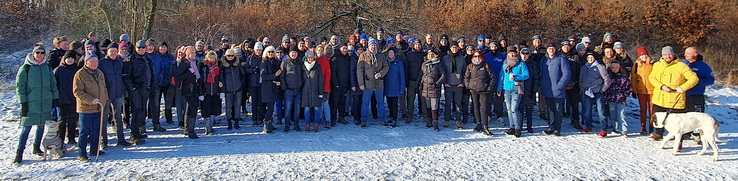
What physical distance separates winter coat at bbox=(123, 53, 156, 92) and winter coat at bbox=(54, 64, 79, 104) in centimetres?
68

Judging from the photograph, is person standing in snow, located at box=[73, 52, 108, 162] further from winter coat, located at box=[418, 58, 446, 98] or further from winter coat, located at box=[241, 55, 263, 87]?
winter coat, located at box=[418, 58, 446, 98]

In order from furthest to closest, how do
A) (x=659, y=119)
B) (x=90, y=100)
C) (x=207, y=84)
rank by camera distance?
1. (x=207, y=84)
2. (x=659, y=119)
3. (x=90, y=100)

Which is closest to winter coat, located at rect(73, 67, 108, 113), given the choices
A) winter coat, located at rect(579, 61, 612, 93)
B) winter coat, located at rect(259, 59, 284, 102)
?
winter coat, located at rect(259, 59, 284, 102)

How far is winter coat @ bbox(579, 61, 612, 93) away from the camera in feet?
23.5

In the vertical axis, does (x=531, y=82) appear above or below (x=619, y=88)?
above

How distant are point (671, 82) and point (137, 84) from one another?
26.8ft

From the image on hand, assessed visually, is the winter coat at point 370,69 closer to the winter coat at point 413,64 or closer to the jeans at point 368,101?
the jeans at point 368,101

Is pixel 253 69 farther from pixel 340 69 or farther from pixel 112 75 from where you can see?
pixel 112 75

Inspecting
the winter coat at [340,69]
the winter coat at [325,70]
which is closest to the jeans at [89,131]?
the winter coat at [325,70]

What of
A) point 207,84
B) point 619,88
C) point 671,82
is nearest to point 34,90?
point 207,84

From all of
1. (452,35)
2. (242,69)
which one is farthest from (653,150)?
(452,35)

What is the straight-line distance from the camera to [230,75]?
7281mm

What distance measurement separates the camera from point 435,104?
25.1ft

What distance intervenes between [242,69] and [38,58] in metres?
2.91
